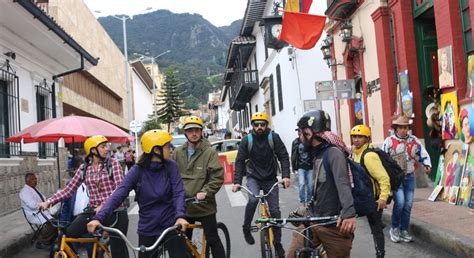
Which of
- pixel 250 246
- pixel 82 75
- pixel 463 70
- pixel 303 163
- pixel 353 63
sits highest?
pixel 82 75

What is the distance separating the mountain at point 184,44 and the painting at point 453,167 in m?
137

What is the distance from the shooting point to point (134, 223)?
10828mm

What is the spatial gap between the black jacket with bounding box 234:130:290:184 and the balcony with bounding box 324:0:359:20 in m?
8.65

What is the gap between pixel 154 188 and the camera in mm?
4375

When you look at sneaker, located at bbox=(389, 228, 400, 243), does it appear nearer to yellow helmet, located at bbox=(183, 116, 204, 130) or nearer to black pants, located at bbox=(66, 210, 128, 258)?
yellow helmet, located at bbox=(183, 116, 204, 130)

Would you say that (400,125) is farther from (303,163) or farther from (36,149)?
(36,149)

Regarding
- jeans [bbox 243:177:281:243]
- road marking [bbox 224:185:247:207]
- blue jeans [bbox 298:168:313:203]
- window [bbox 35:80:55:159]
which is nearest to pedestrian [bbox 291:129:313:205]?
blue jeans [bbox 298:168:313:203]

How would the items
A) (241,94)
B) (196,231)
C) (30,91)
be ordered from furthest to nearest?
(241,94), (30,91), (196,231)

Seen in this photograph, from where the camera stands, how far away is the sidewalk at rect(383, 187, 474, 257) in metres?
6.32

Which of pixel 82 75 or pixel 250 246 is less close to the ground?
pixel 82 75

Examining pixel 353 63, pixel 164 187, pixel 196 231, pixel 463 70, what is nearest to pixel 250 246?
pixel 196 231

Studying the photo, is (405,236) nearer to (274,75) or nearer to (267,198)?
(267,198)

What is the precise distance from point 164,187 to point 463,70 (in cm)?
738

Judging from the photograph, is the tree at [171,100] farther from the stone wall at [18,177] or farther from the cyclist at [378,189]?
the cyclist at [378,189]
